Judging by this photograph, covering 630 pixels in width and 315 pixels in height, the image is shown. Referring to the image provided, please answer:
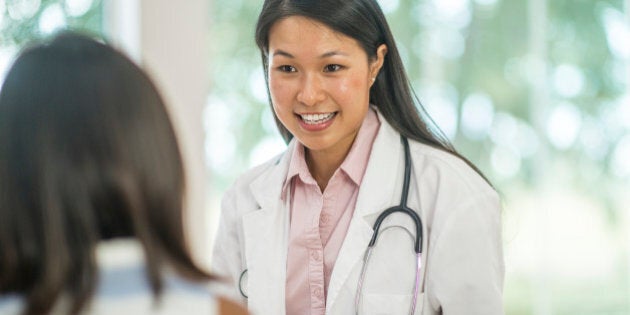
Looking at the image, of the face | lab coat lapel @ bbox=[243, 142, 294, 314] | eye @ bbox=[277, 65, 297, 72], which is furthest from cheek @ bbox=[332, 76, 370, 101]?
lab coat lapel @ bbox=[243, 142, 294, 314]

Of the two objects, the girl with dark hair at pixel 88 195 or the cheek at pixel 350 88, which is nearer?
the girl with dark hair at pixel 88 195

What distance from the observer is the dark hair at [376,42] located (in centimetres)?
199

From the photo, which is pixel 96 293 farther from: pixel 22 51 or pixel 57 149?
pixel 22 51

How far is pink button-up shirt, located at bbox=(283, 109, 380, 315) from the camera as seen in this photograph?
202cm

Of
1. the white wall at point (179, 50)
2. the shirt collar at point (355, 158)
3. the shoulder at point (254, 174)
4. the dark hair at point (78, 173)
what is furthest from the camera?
the white wall at point (179, 50)

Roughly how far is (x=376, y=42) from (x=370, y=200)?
0.33 metres

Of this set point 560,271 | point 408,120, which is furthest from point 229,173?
point 408,120

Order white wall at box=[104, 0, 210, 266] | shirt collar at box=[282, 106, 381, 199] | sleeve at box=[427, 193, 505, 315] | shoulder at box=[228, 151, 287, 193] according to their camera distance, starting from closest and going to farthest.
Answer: sleeve at box=[427, 193, 505, 315] → shirt collar at box=[282, 106, 381, 199] → shoulder at box=[228, 151, 287, 193] → white wall at box=[104, 0, 210, 266]

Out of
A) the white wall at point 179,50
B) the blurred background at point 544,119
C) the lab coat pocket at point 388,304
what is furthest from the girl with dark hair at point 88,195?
the blurred background at point 544,119

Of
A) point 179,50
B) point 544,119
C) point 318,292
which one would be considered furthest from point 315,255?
point 544,119

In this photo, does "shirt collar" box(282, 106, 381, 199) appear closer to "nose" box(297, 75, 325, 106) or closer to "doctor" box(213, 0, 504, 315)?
"doctor" box(213, 0, 504, 315)

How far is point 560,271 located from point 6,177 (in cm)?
360

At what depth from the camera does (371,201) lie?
79.7 inches

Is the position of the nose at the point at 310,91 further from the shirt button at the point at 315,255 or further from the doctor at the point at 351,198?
the shirt button at the point at 315,255
